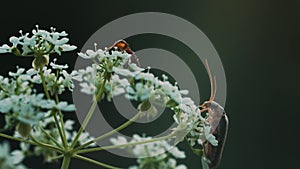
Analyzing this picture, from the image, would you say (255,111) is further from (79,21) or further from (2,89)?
(2,89)

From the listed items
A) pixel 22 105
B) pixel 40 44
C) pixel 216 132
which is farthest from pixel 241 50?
pixel 22 105

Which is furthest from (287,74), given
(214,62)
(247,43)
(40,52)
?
(40,52)

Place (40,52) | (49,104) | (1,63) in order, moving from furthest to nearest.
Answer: (1,63) < (40,52) < (49,104)

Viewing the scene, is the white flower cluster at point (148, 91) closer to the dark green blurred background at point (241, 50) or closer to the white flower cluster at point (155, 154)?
the white flower cluster at point (155, 154)

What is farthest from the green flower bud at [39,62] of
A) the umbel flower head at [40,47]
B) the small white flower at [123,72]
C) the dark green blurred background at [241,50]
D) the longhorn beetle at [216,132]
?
the dark green blurred background at [241,50]

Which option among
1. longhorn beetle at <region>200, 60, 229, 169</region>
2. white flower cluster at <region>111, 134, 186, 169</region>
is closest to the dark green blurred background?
longhorn beetle at <region>200, 60, 229, 169</region>
